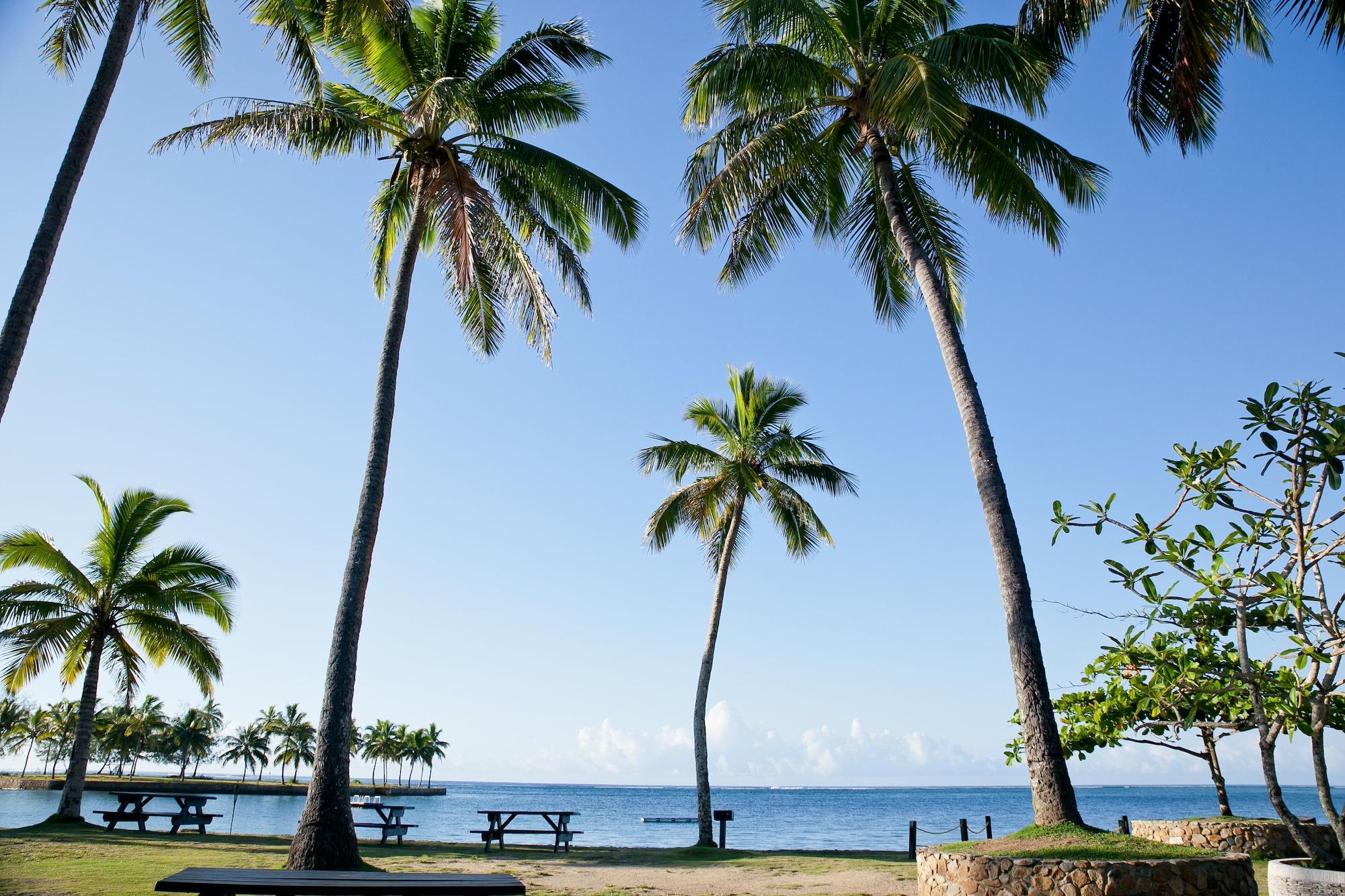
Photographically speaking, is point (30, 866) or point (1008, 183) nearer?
point (30, 866)

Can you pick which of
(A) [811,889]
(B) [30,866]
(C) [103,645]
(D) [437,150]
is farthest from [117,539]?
(A) [811,889]

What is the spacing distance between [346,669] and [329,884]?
5123mm

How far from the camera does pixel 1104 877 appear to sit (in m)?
6.30

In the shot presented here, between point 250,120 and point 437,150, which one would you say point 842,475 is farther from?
point 250,120

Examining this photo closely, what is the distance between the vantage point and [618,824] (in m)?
54.6

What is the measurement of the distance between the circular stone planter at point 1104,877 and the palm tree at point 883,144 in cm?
334

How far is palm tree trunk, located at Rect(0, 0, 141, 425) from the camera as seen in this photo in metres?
7.14

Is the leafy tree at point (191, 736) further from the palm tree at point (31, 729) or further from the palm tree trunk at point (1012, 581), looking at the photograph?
the palm tree trunk at point (1012, 581)

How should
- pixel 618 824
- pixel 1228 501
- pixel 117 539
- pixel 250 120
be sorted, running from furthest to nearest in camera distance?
pixel 618 824 < pixel 117 539 < pixel 250 120 < pixel 1228 501

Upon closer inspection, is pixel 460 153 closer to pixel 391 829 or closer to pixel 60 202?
pixel 60 202

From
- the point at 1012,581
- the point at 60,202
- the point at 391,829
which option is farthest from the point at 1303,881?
the point at 391,829

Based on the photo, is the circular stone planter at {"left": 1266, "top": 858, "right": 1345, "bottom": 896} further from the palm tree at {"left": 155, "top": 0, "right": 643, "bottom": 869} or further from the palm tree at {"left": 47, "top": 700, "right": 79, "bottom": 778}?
the palm tree at {"left": 47, "top": 700, "right": 79, "bottom": 778}

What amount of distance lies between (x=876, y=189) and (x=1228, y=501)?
26.4ft

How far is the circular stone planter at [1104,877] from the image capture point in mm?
6281
